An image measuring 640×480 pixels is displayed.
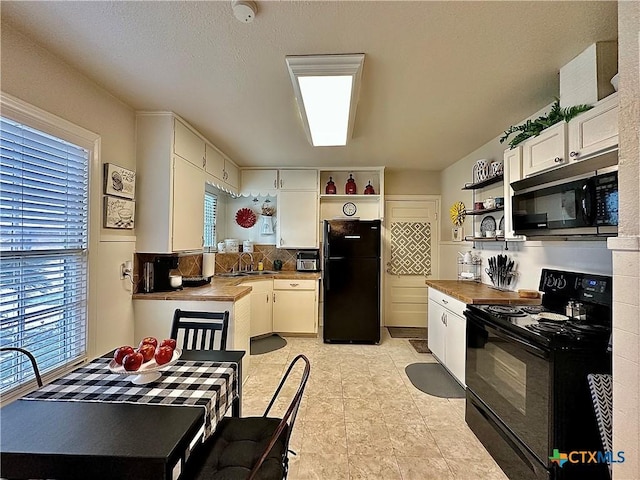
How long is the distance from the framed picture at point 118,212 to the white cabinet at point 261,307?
5.66 feet

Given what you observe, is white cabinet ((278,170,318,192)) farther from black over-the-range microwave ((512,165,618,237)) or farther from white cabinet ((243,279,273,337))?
black over-the-range microwave ((512,165,618,237))

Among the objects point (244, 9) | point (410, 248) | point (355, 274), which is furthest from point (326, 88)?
point (410, 248)

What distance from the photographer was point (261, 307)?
13.6 ft

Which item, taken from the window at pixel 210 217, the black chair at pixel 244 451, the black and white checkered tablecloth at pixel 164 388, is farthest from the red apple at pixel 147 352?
the window at pixel 210 217

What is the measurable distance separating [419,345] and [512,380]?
2.29 metres

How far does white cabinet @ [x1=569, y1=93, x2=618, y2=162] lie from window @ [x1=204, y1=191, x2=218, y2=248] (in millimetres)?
4049

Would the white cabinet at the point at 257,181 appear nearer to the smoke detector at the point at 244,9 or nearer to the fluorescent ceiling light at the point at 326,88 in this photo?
the fluorescent ceiling light at the point at 326,88

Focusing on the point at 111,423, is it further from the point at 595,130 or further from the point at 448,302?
the point at 448,302

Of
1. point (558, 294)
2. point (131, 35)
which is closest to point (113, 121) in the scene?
point (131, 35)

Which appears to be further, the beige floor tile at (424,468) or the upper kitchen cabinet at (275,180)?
the upper kitchen cabinet at (275,180)

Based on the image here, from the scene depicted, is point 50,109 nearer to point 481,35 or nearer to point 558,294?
point 481,35

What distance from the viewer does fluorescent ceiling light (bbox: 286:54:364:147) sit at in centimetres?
184

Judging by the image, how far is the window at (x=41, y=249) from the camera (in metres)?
1.60

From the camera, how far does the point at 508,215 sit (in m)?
2.48
